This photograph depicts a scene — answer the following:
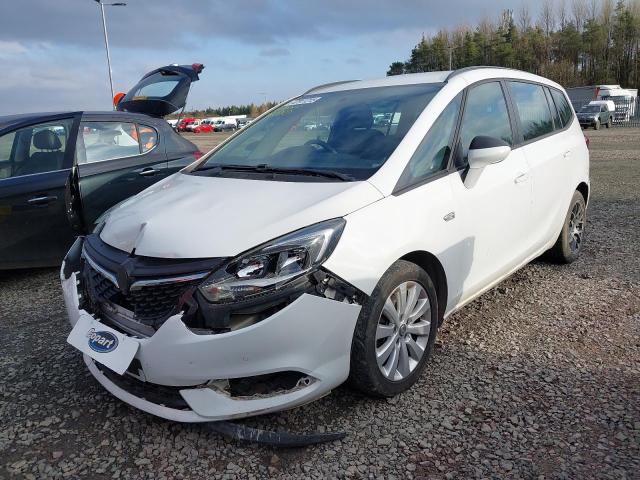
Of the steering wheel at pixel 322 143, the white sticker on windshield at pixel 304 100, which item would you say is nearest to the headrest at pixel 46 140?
the white sticker on windshield at pixel 304 100

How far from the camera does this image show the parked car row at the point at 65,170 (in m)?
4.66

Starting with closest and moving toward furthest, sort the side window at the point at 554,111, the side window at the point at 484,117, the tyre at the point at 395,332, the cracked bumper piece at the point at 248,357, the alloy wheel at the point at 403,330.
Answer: the cracked bumper piece at the point at 248,357
the tyre at the point at 395,332
the alloy wheel at the point at 403,330
the side window at the point at 484,117
the side window at the point at 554,111

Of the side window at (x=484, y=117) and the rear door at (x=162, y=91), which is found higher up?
the rear door at (x=162, y=91)

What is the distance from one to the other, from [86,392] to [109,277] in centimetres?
85

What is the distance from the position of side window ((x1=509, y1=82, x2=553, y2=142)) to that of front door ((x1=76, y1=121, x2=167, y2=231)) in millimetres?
3469

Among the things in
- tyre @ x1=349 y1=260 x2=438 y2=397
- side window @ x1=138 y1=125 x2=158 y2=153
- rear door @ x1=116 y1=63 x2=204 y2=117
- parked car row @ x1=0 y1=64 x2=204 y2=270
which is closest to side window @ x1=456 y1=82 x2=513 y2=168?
tyre @ x1=349 y1=260 x2=438 y2=397

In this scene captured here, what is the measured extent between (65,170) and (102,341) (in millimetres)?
2929

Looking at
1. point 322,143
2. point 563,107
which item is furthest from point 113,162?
point 563,107

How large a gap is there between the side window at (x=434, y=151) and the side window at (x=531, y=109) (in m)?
0.91

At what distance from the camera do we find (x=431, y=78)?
362cm

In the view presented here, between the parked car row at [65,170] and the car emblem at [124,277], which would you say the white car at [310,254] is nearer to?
the car emblem at [124,277]

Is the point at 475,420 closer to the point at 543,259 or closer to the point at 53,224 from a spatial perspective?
the point at 543,259

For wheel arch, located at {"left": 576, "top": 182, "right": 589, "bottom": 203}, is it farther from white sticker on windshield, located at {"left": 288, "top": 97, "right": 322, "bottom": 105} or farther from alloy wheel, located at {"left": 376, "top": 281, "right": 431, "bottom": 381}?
alloy wheel, located at {"left": 376, "top": 281, "right": 431, "bottom": 381}

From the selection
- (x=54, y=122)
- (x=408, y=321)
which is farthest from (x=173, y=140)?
(x=408, y=321)
